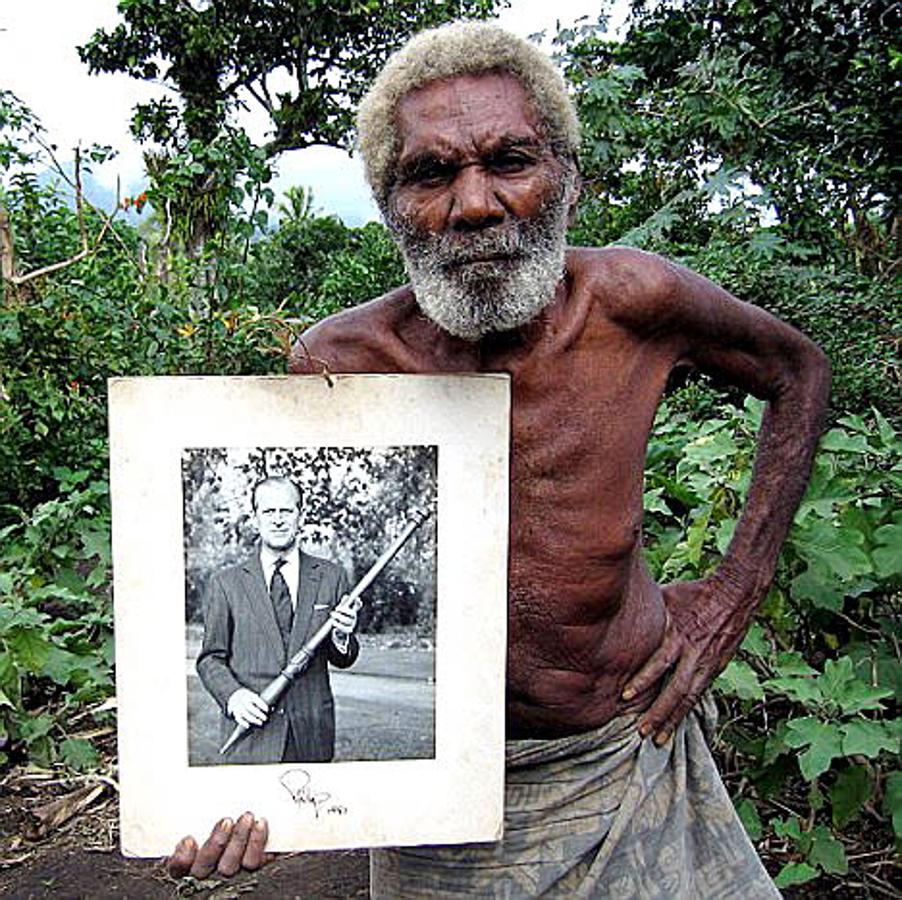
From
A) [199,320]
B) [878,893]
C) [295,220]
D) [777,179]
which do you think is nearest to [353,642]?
[878,893]

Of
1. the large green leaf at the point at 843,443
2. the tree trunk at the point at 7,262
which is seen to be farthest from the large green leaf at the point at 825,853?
the tree trunk at the point at 7,262

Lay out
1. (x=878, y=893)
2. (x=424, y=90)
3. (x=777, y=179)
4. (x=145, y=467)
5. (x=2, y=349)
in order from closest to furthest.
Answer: (x=145, y=467), (x=424, y=90), (x=878, y=893), (x=2, y=349), (x=777, y=179)

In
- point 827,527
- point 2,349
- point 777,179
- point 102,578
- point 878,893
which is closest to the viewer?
point 827,527

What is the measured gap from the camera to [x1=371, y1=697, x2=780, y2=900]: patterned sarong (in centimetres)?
146

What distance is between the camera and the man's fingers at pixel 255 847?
1.20 metres

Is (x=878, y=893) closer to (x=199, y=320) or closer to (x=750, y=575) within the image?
(x=750, y=575)

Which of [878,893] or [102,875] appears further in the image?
[102,875]

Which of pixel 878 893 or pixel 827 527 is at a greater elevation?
pixel 827 527

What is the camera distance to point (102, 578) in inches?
138

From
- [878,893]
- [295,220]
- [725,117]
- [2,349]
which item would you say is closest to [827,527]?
→ [878,893]

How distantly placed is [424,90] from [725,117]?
4.35 meters

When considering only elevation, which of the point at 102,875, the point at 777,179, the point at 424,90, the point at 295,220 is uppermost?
the point at 295,220

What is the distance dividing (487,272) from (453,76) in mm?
226

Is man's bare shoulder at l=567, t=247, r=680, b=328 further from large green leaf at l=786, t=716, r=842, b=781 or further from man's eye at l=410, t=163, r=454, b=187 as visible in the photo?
large green leaf at l=786, t=716, r=842, b=781
